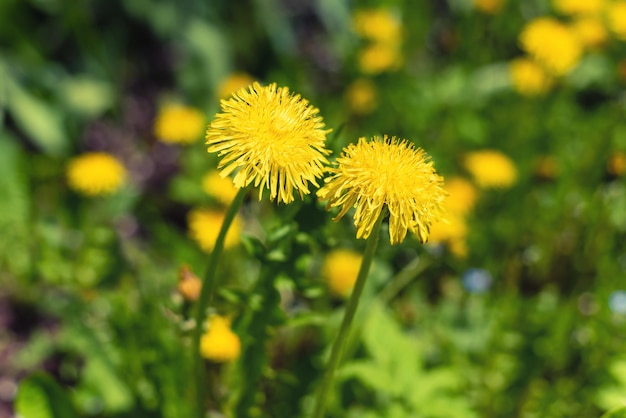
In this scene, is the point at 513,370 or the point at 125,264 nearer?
the point at 513,370

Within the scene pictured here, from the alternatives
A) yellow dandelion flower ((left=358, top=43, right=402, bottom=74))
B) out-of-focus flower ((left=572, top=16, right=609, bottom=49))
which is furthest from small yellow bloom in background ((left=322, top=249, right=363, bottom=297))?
out-of-focus flower ((left=572, top=16, right=609, bottom=49))

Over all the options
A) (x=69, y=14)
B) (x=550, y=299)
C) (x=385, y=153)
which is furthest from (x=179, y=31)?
(x=385, y=153)

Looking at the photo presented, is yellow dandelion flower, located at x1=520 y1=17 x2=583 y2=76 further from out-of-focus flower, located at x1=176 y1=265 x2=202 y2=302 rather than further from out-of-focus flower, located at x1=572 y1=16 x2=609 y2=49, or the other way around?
out-of-focus flower, located at x1=176 y1=265 x2=202 y2=302

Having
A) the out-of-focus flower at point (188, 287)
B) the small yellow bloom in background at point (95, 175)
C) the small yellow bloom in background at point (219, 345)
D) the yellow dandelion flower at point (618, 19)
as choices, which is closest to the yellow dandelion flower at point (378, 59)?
the yellow dandelion flower at point (618, 19)

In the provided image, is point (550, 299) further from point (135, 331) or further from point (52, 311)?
point (52, 311)

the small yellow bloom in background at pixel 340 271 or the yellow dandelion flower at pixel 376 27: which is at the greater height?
the yellow dandelion flower at pixel 376 27

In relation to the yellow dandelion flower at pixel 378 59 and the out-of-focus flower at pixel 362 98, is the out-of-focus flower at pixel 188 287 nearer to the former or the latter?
the out-of-focus flower at pixel 362 98

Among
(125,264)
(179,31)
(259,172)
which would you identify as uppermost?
(179,31)

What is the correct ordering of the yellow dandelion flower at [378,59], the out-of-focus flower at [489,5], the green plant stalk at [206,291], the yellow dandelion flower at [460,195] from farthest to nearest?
the out-of-focus flower at [489,5] < the yellow dandelion flower at [378,59] < the yellow dandelion flower at [460,195] < the green plant stalk at [206,291]
